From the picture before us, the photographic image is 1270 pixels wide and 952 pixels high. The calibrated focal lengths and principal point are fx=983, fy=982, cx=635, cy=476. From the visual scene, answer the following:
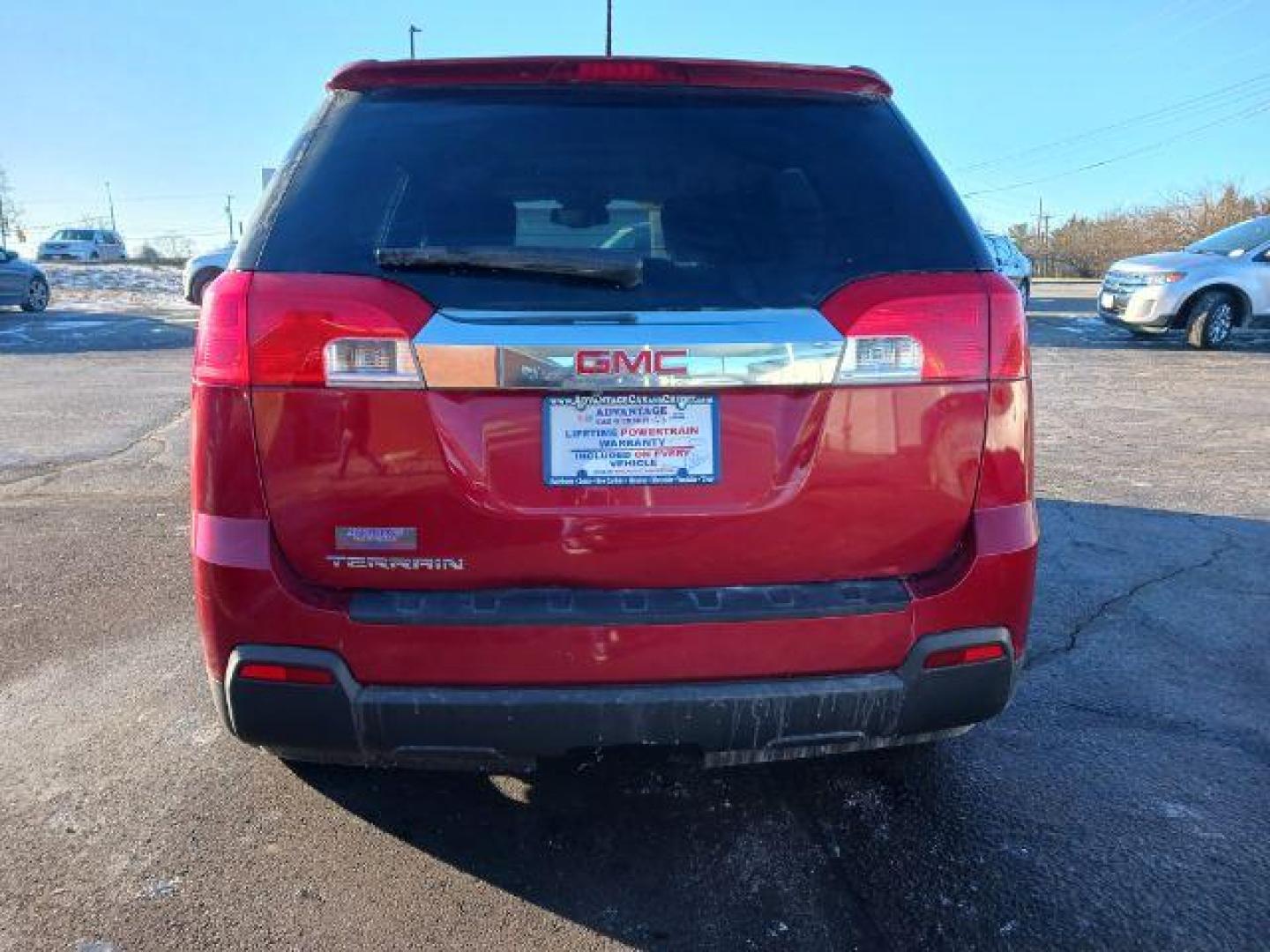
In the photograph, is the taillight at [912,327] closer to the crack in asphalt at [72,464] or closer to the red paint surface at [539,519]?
the red paint surface at [539,519]

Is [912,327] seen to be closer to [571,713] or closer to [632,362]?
[632,362]

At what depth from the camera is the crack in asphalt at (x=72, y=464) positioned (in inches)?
249

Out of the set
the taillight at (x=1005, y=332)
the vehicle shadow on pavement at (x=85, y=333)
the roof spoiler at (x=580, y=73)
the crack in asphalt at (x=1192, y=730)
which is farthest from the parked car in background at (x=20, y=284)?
the taillight at (x=1005, y=332)

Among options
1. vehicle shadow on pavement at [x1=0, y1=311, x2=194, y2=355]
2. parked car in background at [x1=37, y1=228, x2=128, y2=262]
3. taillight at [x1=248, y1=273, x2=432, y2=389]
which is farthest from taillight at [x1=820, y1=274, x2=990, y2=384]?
parked car in background at [x1=37, y1=228, x2=128, y2=262]

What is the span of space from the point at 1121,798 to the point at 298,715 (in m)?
2.23

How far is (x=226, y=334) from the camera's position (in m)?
2.06

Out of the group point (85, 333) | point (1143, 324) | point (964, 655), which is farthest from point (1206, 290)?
point (85, 333)

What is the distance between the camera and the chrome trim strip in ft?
6.54

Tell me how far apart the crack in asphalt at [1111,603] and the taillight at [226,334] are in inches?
101

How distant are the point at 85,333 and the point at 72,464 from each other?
1104 centimetres

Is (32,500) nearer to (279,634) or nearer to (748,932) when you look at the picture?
→ (279,634)

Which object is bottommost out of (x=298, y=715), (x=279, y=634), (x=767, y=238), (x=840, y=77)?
(x=298, y=715)

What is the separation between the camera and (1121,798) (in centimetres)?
277

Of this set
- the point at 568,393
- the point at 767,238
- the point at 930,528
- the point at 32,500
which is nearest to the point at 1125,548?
the point at 930,528
